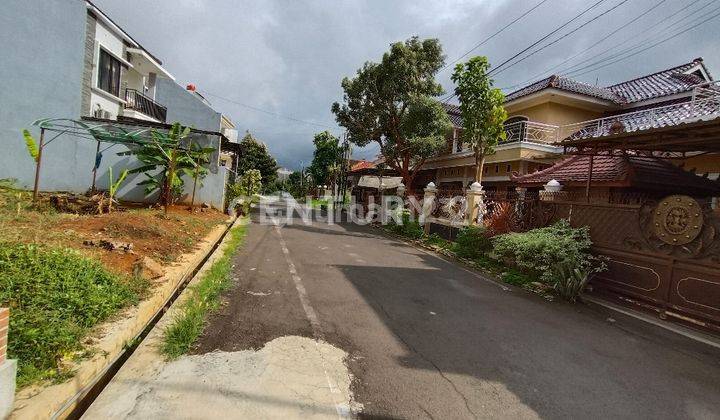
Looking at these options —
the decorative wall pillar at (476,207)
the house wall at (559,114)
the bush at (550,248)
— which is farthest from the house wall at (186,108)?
the bush at (550,248)

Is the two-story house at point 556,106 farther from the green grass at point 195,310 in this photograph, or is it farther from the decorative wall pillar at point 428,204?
the green grass at point 195,310

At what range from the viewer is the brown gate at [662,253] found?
5555mm

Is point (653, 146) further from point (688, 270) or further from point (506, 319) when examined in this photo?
point (506, 319)

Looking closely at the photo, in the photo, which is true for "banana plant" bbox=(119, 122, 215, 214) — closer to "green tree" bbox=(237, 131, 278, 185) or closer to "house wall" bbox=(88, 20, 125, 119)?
"house wall" bbox=(88, 20, 125, 119)

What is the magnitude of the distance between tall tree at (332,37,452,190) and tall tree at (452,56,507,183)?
5250 millimetres

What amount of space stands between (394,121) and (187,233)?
1344cm

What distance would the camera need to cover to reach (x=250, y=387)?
3.03 metres

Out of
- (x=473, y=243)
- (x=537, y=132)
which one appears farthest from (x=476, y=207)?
(x=537, y=132)

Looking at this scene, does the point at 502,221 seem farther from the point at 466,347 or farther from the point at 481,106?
the point at 466,347

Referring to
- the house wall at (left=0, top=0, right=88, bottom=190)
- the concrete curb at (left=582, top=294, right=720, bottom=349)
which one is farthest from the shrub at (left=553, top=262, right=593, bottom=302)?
the house wall at (left=0, top=0, right=88, bottom=190)

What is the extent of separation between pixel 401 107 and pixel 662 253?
1479cm

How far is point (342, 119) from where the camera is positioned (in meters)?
20.7

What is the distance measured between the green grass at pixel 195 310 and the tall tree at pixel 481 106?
371 inches

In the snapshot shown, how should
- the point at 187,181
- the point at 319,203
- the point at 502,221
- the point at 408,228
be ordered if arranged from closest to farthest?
the point at 502,221 < the point at 187,181 < the point at 408,228 < the point at 319,203
